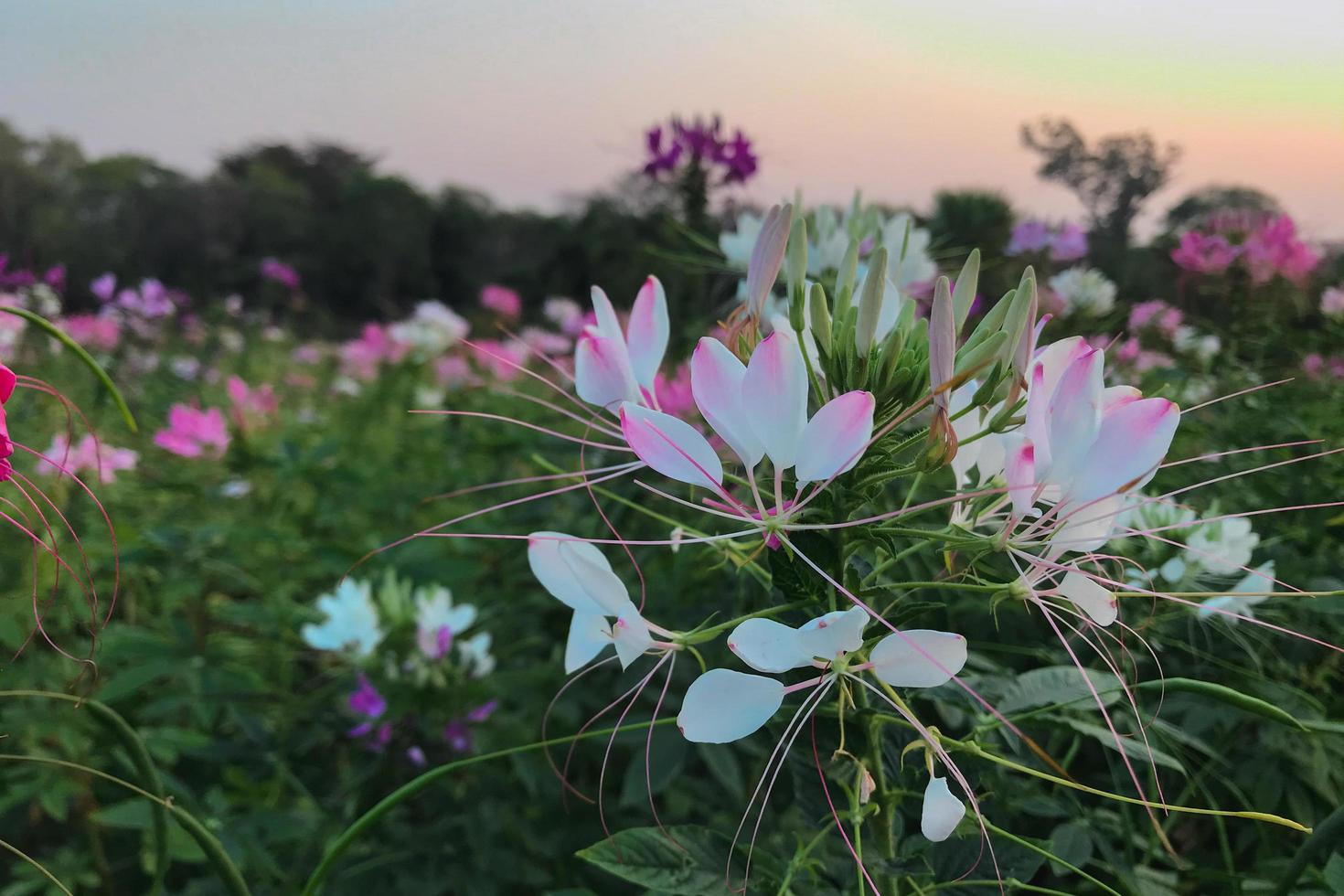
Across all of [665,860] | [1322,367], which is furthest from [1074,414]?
[1322,367]

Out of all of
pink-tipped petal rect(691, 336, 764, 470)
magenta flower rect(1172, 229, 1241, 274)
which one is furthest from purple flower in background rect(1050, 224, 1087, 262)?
pink-tipped petal rect(691, 336, 764, 470)

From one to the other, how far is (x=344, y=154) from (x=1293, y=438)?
23805 mm

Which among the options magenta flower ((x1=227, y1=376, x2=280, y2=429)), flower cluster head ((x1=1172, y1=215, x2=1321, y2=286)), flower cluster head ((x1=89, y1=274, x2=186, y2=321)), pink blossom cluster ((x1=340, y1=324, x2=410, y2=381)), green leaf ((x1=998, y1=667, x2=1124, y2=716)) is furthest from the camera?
flower cluster head ((x1=89, y1=274, x2=186, y2=321))

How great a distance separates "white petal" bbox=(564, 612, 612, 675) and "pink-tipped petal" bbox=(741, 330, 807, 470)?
172mm

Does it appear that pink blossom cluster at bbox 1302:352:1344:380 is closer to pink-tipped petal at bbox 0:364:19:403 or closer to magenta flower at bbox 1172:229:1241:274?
magenta flower at bbox 1172:229:1241:274

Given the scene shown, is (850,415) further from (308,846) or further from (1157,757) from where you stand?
(308,846)

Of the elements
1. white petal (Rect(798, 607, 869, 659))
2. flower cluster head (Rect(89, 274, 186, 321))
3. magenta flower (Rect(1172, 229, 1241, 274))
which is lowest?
flower cluster head (Rect(89, 274, 186, 321))

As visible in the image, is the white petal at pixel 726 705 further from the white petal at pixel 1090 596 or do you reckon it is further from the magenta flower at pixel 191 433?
the magenta flower at pixel 191 433

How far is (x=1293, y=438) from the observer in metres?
1.44

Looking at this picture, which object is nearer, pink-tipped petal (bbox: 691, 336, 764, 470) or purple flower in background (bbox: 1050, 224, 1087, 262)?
pink-tipped petal (bbox: 691, 336, 764, 470)

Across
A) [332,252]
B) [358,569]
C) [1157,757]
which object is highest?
[1157,757]

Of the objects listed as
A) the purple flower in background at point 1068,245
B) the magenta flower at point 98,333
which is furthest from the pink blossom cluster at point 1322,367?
the magenta flower at point 98,333

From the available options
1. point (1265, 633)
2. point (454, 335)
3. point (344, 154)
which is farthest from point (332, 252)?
point (1265, 633)

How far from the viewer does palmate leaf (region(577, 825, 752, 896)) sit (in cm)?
59
